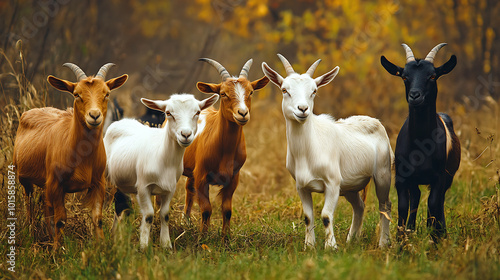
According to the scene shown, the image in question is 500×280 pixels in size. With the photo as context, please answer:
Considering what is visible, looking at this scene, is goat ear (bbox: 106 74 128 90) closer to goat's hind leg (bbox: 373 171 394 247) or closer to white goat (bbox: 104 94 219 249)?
white goat (bbox: 104 94 219 249)

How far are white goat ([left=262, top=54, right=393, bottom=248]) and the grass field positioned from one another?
1.39 feet

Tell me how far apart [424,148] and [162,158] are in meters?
3.00

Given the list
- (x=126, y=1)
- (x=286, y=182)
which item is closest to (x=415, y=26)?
(x=286, y=182)

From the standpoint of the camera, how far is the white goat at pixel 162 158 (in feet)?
20.1

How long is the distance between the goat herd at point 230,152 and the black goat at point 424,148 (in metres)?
0.01

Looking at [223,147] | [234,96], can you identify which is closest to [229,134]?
[223,147]

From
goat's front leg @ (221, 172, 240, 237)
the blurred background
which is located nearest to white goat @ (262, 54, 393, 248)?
goat's front leg @ (221, 172, 240, 237)

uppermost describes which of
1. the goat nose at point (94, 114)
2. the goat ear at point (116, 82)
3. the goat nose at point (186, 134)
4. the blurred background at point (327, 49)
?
the blurred background at point (327, 49)

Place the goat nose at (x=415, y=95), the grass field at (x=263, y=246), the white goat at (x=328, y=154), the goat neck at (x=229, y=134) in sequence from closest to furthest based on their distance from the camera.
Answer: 1. the grass field at (x=263, y=246)
2. the goat nose at (x=415, y=95)
3. the white goat at (x=328, y=154)
4. the goat neck at (x=229, y=134)

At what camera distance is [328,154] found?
617cm

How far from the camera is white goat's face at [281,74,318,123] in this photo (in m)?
5.86

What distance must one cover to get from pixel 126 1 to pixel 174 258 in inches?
718

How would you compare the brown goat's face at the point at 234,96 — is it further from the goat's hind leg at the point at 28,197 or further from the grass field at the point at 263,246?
the goat's hind leg at the point at 28,197

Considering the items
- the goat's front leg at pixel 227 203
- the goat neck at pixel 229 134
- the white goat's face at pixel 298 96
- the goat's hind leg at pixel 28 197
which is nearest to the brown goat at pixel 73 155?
the goat's hind leg at pixel 28 197
